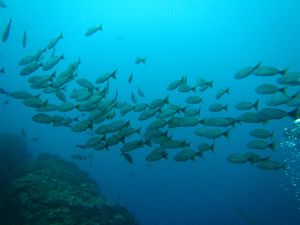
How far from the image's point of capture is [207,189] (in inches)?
2921

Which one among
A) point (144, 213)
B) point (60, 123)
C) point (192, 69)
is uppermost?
point (192, 69)

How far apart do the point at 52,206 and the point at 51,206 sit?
0.03 m

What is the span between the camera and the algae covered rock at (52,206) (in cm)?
902

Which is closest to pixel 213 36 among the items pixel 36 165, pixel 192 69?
pixel 192 69

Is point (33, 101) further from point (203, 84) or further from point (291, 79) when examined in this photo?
point (291, 79)

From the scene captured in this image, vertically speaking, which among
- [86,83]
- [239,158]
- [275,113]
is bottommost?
[239,158]

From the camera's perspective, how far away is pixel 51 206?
9516 mm

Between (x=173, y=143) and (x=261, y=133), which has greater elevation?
(x=261, y=133)

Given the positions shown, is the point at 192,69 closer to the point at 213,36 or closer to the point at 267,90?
the point at 213,36

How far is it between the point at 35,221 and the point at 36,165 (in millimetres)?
7604

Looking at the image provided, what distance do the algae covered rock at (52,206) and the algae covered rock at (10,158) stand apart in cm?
406

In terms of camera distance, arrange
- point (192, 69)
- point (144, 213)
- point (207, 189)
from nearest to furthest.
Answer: point (144, 213), point (207, 189), point (192, 69)

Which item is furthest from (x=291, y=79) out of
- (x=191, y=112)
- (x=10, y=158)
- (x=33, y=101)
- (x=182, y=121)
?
(x=10, y=158)

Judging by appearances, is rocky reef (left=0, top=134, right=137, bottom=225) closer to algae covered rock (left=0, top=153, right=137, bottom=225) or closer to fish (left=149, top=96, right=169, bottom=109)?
algae covered rock (left=0, top=153, right=137, bottom=225)
